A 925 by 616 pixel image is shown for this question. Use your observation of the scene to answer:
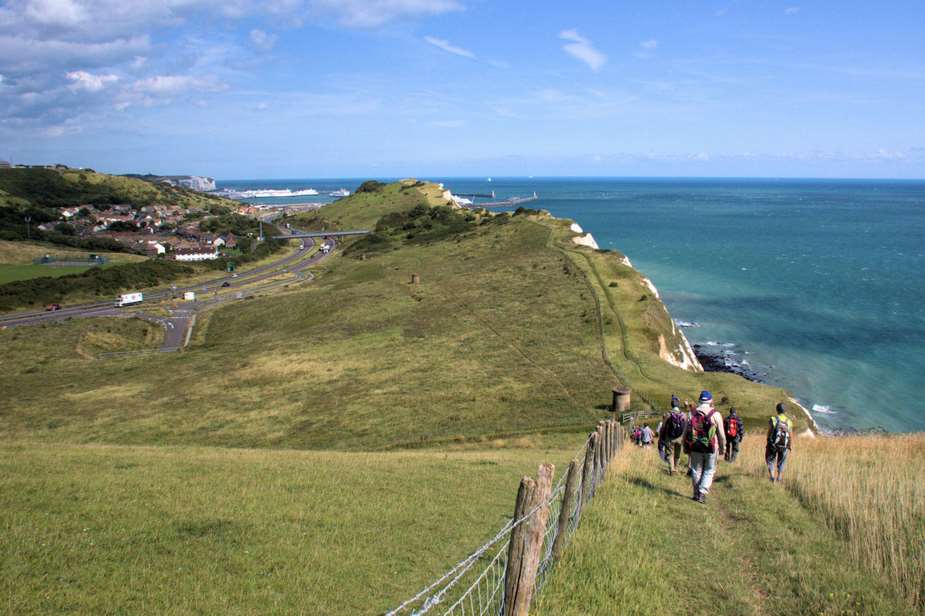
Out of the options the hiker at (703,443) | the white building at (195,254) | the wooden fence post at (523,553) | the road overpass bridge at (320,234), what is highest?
the wooden fence post at (523,553)

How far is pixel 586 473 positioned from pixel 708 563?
2466mm

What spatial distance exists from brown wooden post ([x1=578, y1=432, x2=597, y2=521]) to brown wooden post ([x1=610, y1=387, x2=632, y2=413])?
2380cm

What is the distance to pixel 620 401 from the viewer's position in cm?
3528

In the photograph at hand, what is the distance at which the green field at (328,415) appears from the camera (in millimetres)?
10969

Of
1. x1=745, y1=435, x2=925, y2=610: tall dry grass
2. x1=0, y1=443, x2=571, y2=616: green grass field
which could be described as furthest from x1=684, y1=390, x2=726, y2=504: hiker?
x1=0, y1=443, x2=571, y2=616: green grass field

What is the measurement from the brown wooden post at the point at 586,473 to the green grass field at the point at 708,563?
0.95 ft

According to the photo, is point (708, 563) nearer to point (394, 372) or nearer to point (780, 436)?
point (780, 436)

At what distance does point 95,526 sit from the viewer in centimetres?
1256

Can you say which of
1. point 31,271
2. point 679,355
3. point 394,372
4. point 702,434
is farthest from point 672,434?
point 31,271

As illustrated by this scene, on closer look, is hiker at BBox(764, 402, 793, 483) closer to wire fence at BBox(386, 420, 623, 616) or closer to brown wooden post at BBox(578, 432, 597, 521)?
wire fence at BBox(386, 420, 623, 616)

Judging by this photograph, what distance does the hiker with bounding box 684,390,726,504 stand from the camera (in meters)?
13.2

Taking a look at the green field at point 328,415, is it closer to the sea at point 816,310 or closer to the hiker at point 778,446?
the hiker at point 778,446

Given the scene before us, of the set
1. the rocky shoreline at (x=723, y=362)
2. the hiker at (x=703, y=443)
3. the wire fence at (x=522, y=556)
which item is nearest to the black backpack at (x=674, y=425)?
the wire fence at (x=522, y=556)

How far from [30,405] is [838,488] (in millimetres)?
46595
